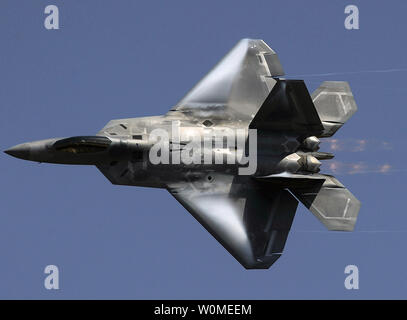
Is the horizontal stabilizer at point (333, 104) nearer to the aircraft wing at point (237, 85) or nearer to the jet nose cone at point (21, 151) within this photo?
the aircraft wing at point (237, 85)

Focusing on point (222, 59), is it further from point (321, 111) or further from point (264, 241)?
point (264, 241)

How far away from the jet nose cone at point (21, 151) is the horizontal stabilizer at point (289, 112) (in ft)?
16.7

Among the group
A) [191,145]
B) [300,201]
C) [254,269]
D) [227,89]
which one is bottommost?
[254,269]

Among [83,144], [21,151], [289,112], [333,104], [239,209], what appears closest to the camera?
[83,144]

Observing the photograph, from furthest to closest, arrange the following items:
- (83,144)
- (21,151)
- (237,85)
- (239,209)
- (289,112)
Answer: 1. (237,85)
2. (239,209)
3. (289,112)
4. (21,151)
5. (83,144)

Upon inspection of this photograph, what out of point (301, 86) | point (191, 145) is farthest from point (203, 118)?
point (301, 86)

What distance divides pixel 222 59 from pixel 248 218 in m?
4.08

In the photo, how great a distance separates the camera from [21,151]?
20703 mm

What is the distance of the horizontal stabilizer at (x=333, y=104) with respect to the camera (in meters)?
21.6

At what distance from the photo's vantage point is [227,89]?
21828mm

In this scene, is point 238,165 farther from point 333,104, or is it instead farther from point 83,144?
point 83,144

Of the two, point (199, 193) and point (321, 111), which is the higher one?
point (321, 111)

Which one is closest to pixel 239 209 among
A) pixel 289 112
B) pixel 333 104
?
pixel 289 112

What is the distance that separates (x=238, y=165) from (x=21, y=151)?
4.92m
